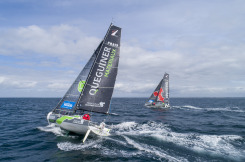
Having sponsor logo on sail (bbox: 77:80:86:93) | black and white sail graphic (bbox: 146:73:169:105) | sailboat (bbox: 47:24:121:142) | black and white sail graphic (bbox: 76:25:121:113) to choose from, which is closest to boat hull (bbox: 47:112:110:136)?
sailboat (bbox: 47:24:121:142)

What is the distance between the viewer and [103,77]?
45.2 ft

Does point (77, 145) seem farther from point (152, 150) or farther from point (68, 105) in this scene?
point (152, 150)

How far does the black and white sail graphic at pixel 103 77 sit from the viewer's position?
13.5 m

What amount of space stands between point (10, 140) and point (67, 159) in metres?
6.49

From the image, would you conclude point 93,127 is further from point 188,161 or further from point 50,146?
point 188,161

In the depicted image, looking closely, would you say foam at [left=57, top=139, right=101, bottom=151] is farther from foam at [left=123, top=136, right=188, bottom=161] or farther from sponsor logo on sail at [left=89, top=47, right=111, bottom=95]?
sponsor logo on sail at [left=89, top=47, right=111, bottom=95]

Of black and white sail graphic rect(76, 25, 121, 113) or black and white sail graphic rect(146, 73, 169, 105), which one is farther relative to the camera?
black and white sail graphic rect(146, 73, 169, 105)

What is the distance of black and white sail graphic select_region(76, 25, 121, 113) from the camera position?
13502 millimetres

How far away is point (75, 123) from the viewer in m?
12.3

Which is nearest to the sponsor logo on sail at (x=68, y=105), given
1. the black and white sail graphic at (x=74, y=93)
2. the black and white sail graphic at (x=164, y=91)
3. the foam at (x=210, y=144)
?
the black and white sail graphic at (x=74, y=93)

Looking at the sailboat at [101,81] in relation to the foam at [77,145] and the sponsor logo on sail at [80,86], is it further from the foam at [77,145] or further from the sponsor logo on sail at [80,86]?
the foam at [77,145]

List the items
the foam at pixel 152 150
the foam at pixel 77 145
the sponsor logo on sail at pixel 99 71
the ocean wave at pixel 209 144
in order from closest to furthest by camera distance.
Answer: the foam at pixel 152 150
the ocean wave at pixel 209 144
the foam at pixel 77 145
the sponsor logo on sail at pixel 99 71

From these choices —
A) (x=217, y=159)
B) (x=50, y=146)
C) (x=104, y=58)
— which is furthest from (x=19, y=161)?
(x=217, y=159)

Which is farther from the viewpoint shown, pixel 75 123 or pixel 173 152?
pixel 75 123
